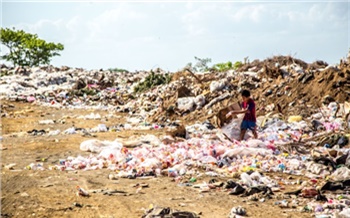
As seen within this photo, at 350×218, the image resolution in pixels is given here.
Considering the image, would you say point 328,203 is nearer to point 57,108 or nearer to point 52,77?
point 57,108

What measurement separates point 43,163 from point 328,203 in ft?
14.1

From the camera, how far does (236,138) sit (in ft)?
27.3

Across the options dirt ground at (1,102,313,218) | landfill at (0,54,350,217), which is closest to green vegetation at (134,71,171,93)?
landfill at (0,54,350,217)

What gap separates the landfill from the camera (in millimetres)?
5414

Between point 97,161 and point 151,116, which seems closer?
point 97,161

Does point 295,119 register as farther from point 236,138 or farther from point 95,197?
point 95,197

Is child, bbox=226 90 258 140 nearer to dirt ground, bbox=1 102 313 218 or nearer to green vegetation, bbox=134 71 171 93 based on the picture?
dirt ground, bbox=1 102 313 218

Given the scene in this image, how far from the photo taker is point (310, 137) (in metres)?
8.39

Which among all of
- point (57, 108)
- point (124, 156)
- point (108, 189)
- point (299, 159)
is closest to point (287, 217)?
point (108, 189)

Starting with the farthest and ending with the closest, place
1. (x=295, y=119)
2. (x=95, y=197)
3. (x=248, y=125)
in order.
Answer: (x=295, y=119) → (x=248, y=125) → (x=95, y=197)

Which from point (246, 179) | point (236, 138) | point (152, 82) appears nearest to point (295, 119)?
point (236, 138)

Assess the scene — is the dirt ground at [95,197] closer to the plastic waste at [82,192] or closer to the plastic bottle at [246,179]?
the plastic waste at [82,192]

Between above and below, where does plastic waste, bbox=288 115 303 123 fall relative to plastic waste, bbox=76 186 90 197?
above

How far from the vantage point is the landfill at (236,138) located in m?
5.41
